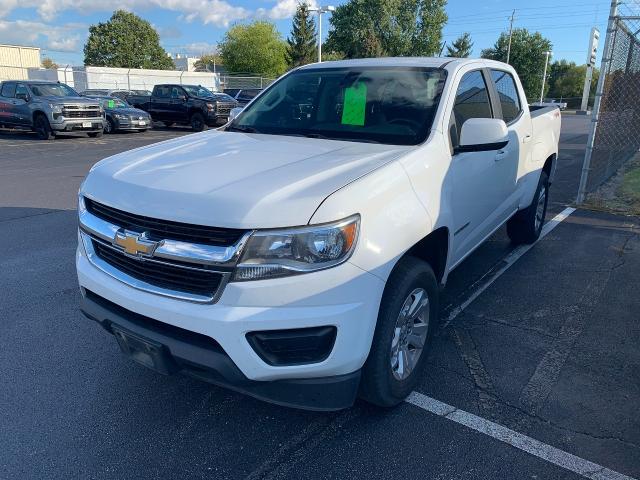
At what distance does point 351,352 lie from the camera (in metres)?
2.23

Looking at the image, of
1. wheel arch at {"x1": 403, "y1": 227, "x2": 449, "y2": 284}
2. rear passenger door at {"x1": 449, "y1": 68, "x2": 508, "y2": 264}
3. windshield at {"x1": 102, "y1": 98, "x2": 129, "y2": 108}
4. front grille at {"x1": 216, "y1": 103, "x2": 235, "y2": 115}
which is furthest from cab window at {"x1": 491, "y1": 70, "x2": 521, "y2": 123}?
windshield at {"x1": 102, "y1": 98, "x2": 129, "y2": 108}

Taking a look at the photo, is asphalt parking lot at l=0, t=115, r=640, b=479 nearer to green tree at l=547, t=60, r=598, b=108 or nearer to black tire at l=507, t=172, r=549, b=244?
black tire at l=507, t=172, r=549, b=244

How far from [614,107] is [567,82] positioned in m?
70.6

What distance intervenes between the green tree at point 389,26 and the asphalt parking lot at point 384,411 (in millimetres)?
61556

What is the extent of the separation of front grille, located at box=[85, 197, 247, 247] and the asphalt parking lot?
1101mm

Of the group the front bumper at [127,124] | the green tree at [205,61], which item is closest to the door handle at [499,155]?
the front bumper at [127,124]

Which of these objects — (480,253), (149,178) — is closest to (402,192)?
(149,178)

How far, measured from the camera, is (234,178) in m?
2.43

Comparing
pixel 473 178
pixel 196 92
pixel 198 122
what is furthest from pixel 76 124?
pixel 473 178

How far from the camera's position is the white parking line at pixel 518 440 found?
2404 millimetres

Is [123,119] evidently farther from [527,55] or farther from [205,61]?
[205,61]

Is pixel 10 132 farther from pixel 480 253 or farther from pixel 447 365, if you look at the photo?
pixel 447 365

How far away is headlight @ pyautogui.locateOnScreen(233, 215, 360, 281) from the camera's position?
2129 millimetres

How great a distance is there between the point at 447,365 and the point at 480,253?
2.48 metres
